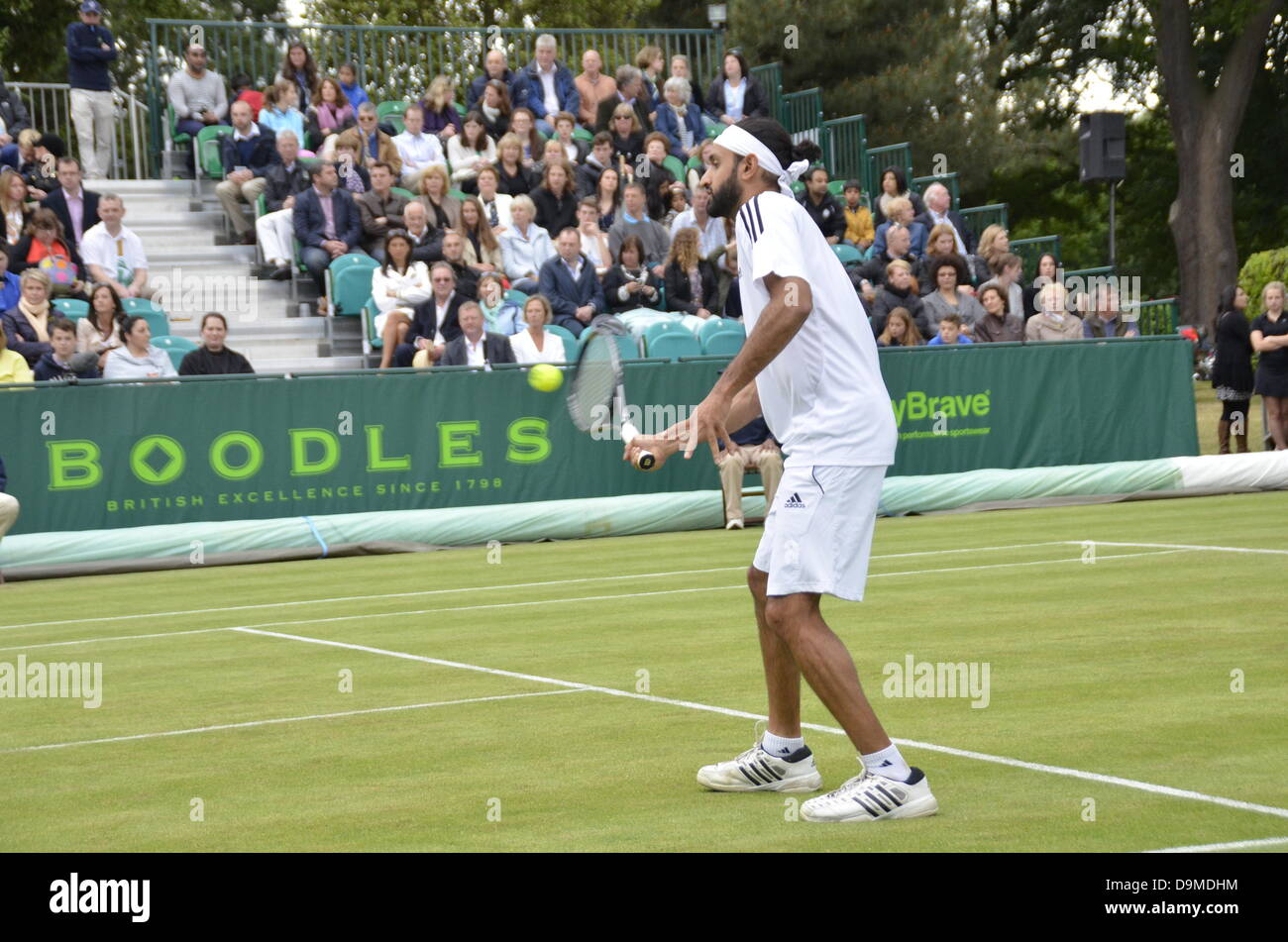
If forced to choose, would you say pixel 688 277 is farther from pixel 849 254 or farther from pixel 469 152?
pixel 469 152

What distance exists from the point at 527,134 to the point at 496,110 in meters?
0.76

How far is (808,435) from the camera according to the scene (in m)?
5.94

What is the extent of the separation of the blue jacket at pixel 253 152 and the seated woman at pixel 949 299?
28.2 ft

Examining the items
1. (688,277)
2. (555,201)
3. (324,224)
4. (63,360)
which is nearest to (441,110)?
(555,201)

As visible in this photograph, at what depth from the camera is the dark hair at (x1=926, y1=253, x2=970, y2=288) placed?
22.0m

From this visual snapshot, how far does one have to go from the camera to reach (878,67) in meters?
45.7

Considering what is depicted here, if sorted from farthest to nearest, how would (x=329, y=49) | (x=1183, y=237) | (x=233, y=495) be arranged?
1. (x=1183, y=237)
2. (x=329, y=49)
3. (x=233, y=495)

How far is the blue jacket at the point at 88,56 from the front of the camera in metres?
23.0

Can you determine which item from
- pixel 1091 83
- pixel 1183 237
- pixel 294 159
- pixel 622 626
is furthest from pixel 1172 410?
pixel 1091 83

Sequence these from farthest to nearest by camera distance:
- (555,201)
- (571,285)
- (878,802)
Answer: (555,201) < (571,285) < (878,802)

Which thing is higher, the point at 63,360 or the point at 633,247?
the point at 633,247

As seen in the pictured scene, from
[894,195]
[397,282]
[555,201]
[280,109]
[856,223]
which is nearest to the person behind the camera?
[397,282]

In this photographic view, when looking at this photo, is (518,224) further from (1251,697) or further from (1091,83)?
(1091,83)
